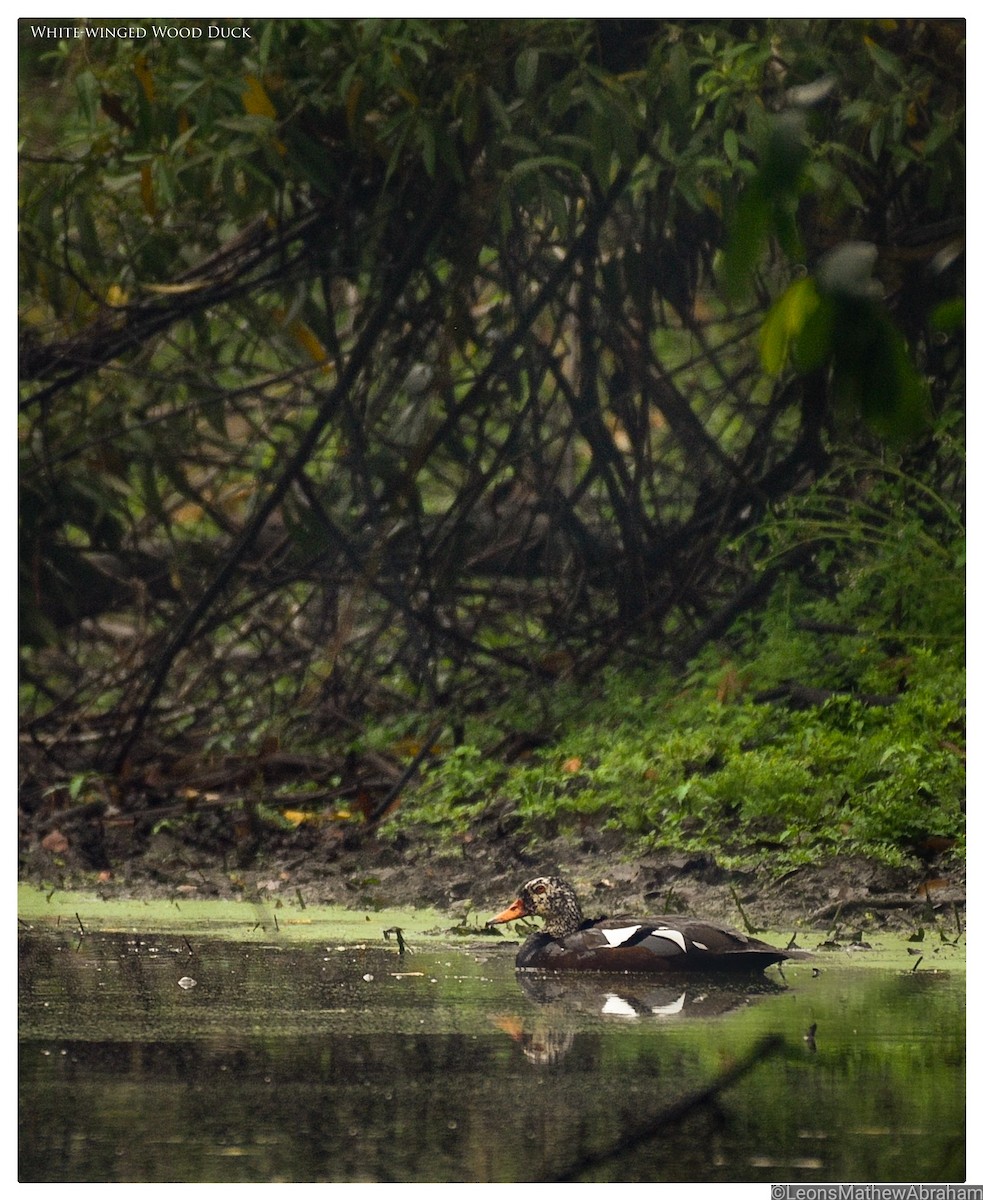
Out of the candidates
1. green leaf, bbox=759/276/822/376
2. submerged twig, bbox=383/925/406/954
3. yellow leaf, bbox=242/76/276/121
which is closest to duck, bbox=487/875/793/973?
submerged twig, bbox=383/925/406/954

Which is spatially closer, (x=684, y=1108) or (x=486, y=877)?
(x=684, y=1108)

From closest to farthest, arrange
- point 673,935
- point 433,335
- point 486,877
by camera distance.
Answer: point 673,935, point 486,877, point 433,335

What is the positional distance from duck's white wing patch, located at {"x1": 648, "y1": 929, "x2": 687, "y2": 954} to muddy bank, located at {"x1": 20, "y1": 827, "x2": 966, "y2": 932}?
1.45ft

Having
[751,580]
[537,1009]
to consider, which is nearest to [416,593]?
[751,580]

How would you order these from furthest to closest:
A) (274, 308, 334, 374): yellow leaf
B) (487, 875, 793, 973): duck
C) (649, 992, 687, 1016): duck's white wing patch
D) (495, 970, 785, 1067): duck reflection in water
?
(274, 308, 334, 374): yellow leaf < (487, 875, 793, 973): duck < (649, 992, 687, 1016): duck's white wing patch < (495, 970, 785, 1067): duck reflection in water

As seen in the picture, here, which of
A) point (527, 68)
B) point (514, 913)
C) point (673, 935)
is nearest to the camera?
point (673, 935)

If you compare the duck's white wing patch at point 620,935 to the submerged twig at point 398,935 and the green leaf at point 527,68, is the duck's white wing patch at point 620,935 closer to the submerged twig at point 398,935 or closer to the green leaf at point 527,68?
the submerged twig at point 398,935

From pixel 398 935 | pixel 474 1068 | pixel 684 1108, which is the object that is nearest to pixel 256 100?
pixel 398 935

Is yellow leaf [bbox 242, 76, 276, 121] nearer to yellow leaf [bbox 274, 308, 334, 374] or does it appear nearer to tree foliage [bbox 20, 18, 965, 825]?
tree foliage [bbox 20, 18, 965, 825]

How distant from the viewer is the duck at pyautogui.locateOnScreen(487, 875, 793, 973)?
322 centimetres

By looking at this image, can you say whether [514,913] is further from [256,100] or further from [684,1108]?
[256,100]

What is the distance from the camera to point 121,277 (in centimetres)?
559

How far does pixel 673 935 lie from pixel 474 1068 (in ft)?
2.31

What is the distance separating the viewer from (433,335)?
5.42 m
